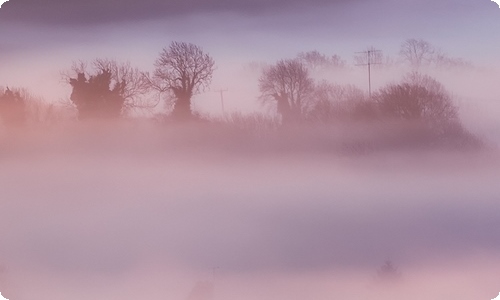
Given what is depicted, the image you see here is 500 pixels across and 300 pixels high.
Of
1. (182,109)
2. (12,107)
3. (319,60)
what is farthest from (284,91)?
(12,107)

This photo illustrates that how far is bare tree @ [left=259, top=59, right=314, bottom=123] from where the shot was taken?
2.37m

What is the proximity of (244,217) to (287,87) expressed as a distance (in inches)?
23.1

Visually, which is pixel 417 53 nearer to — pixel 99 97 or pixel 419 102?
pixel 419 102

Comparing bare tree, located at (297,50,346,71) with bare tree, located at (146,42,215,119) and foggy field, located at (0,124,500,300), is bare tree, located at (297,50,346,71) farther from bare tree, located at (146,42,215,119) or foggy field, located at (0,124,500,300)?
bare tree, located at (146,42,215,119)

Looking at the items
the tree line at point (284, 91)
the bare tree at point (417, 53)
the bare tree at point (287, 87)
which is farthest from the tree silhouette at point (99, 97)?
the bare tree at point (417, 53)

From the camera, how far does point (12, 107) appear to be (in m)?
2.44

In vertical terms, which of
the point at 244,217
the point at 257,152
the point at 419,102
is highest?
the point at 419,102

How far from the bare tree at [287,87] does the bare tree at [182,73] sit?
25cm

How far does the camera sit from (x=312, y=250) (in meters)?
2.35

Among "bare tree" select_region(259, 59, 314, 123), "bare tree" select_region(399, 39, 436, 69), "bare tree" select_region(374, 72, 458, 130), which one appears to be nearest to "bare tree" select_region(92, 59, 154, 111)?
"bare tree" select_region(259, 59, 314, 123)

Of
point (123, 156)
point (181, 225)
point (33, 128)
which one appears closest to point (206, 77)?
point (123, 156)

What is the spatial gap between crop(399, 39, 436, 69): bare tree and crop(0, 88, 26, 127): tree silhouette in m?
1.66

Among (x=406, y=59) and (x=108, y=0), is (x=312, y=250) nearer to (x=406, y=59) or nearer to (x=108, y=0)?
(x=406, y=59)

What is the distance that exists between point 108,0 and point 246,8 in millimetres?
613
